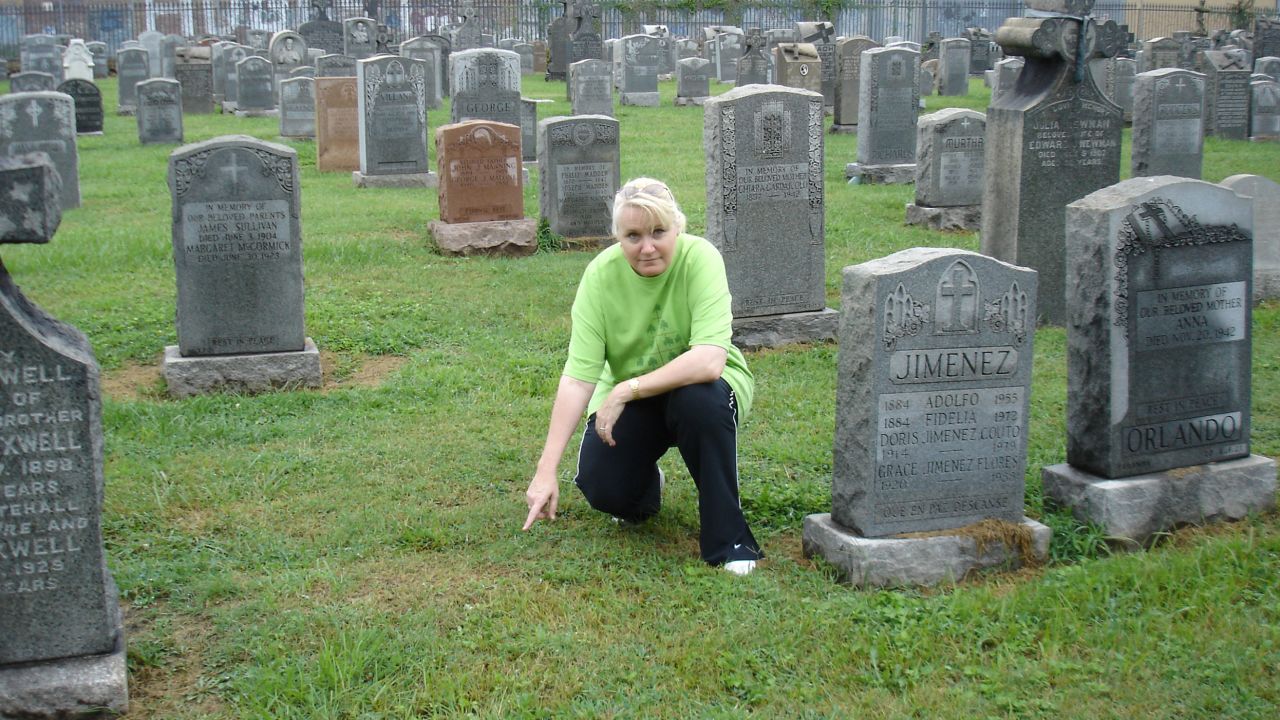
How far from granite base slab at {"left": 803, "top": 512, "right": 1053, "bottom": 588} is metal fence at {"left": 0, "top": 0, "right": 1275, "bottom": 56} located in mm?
33828

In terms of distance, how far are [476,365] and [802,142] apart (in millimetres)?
2460

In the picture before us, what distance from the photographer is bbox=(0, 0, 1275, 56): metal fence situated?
40.1 meters

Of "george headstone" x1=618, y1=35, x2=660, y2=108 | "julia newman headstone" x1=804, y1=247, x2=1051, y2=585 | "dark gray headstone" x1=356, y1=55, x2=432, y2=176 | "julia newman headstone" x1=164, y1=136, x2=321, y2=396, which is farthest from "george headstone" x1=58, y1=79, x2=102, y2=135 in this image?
"julia newman headstone" x1=804, y1=247, x2=1051, y2=585

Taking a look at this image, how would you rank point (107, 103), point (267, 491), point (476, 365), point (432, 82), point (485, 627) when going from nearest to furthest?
point (485, 627) → point (267, 491) → point (476, 365) → point (432, 82) → point (107, 103)

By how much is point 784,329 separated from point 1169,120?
6.05 m

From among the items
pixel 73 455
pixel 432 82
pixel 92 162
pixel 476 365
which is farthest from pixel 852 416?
pixel 432 82

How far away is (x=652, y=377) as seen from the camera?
168 inches

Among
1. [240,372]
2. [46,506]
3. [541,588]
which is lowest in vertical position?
[541,588]

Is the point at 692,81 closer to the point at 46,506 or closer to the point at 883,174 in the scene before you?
the point at 883,174

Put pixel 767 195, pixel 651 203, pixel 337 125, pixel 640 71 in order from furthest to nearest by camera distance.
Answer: pixel 640 71 → pixel 337 125 → pixel 767 195 → pixel 651 203

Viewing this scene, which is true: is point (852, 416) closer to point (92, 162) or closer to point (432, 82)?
point (92, 162)

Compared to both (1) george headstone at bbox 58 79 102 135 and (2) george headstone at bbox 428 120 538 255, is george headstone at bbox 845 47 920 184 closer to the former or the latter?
(2) george headstone at bbox 428 120 538 255

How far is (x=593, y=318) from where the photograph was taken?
4.43 meters

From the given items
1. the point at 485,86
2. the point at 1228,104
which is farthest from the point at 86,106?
the point at 1228,104
